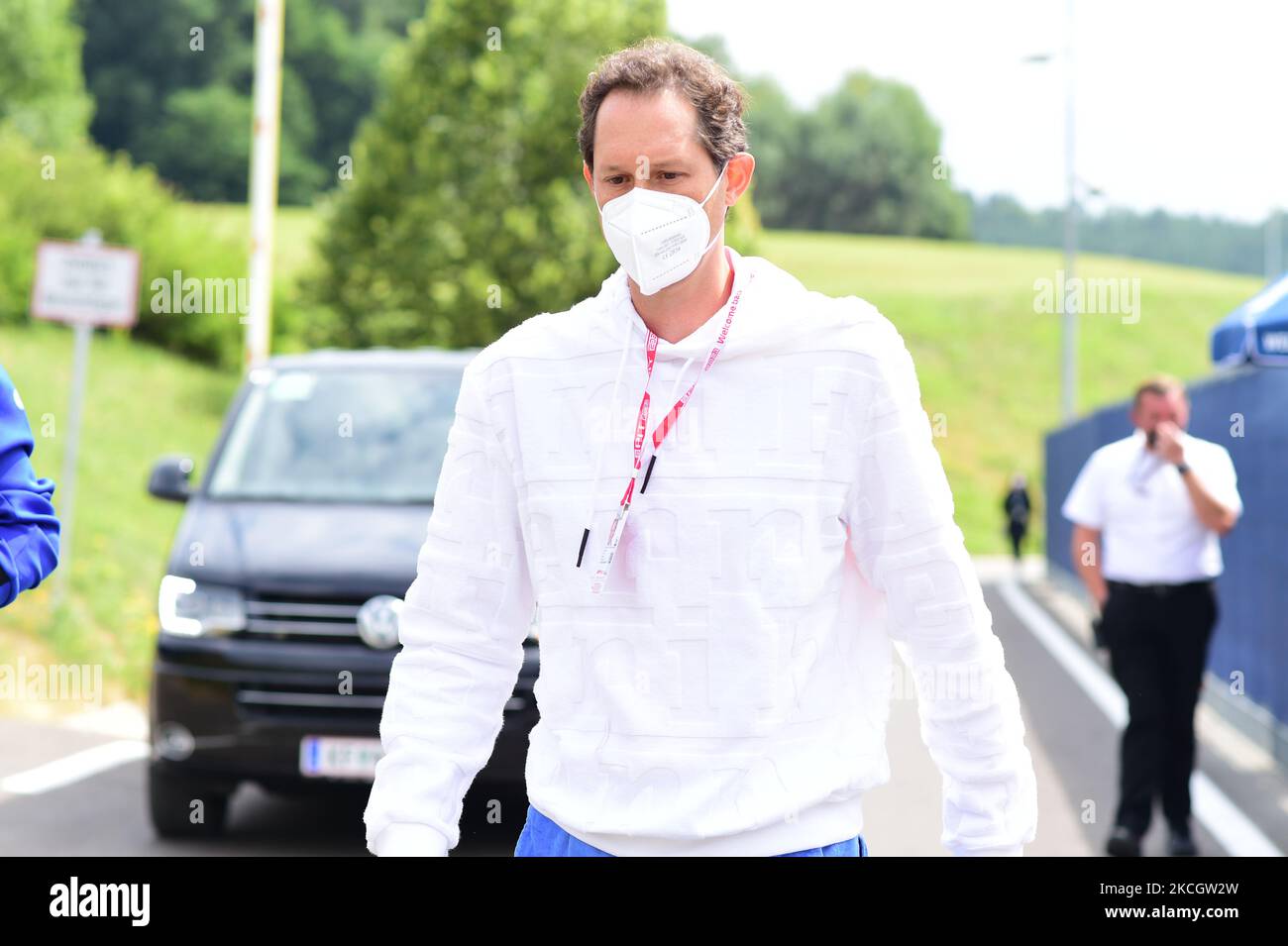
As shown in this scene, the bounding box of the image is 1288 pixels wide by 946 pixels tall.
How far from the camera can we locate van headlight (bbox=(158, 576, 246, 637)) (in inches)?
274

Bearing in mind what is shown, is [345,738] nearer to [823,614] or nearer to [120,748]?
[120,748]

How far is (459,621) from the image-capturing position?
→ 99.3 inches

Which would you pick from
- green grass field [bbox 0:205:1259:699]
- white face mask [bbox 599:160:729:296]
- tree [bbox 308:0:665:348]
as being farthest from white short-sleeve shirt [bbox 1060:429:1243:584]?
tree [bbox 308:0:665:348]

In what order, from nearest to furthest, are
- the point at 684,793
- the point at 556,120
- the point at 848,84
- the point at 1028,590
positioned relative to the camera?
1. the point at 684,793
2. the point at 1028,590
3. the point at 556,120
4. the point at 848,84

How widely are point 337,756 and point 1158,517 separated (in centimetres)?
354

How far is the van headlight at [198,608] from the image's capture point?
22.8 ft

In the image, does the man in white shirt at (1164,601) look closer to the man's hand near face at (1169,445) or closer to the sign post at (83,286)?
the man's hand near face at (1169,445)

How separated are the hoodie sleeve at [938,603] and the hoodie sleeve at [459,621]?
49 cm

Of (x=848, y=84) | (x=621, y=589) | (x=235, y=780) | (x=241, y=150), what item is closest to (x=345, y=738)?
(x=235, y=780)

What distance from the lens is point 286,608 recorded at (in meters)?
6.91

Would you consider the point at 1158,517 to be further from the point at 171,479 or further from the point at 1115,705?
the point at 1115,705

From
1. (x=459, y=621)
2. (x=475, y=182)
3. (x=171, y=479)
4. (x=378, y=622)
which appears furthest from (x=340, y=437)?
(x=475, y=182)

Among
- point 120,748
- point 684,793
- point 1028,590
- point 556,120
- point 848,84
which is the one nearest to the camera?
point 684,793
